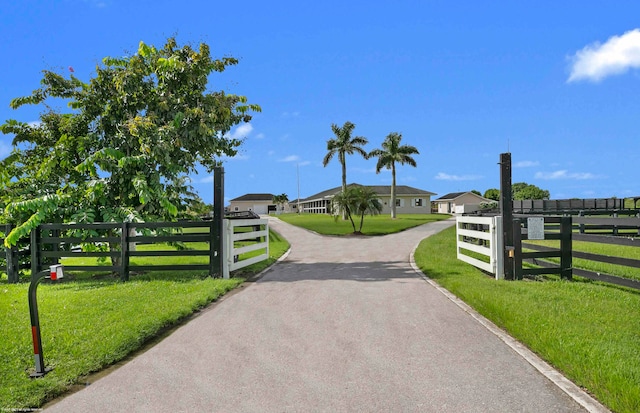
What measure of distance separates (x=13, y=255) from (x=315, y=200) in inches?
2930

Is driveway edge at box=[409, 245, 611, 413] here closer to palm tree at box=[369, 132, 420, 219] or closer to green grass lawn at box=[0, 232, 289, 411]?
green grass lawn at box=[0, 232, 289, 411]

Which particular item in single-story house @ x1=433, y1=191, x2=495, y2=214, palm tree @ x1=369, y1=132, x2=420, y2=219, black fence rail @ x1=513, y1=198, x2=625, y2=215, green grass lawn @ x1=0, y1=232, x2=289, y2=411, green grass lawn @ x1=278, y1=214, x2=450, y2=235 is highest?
palm tree @ x1=369, y1=132, x2=420, y2=219

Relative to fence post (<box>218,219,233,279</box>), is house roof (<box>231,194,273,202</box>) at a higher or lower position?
higher

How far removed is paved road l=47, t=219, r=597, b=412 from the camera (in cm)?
400

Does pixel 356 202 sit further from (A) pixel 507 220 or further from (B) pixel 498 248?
(A) pixel 507 220

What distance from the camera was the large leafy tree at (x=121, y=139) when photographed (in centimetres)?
1164

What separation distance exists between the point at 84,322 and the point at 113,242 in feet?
17.7

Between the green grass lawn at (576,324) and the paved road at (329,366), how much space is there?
36cm

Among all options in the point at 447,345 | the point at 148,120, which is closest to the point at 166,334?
the point at 447,345

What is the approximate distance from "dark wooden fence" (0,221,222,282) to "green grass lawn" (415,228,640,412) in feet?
19.2

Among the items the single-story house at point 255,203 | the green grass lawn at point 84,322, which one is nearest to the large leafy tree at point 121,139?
the green grass lawn at point 84,322

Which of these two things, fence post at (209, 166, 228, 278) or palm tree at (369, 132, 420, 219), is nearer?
fence post at (209, 166, 228, 278)

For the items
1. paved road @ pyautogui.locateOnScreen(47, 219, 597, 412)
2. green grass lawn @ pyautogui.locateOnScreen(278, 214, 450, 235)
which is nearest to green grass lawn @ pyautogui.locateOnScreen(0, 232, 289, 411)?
paved road @ pyautogui.locateOnScreen(47, 219, 597, 412)

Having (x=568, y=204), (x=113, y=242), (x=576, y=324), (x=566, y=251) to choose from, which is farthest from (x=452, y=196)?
(x=576, y=324)
